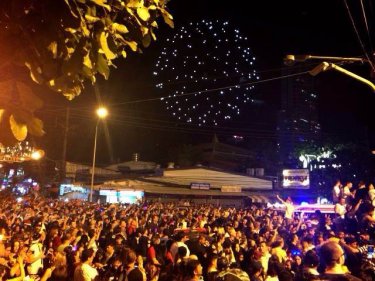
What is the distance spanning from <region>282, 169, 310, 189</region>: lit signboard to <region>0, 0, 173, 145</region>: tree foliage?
3235 cm

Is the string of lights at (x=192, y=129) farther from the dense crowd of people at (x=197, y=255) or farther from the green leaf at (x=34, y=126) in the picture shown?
the green leaf at (x=34, y=126)

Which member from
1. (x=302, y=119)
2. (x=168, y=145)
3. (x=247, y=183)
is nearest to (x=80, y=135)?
(x=168, y=145)

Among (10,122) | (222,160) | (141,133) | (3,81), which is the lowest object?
(10,122)

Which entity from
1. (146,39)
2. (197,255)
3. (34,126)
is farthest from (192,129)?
(34,126)

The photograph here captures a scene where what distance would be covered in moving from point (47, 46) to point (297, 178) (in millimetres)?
33104

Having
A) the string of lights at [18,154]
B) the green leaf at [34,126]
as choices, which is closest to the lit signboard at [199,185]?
the string of lights at [18,154]

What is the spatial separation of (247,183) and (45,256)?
31333 mm

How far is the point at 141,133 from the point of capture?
53281 mm

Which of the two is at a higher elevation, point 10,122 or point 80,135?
point 80,135

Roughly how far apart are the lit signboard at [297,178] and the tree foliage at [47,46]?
32.4 m

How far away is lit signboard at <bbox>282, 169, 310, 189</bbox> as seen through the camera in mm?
33531

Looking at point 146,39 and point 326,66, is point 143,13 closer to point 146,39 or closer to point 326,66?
point 146,39

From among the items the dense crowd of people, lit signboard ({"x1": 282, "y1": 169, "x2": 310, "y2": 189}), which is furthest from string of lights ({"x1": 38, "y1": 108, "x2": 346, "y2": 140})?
the dense crowd of people

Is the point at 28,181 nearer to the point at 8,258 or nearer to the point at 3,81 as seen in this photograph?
the point at 8,258
